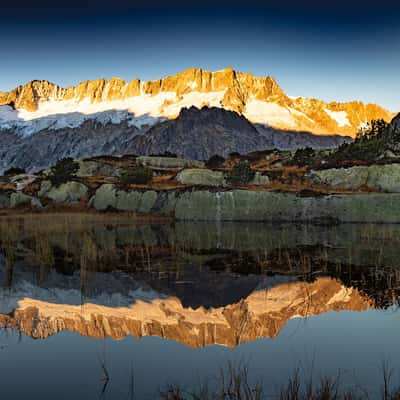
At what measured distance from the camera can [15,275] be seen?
1549 cm

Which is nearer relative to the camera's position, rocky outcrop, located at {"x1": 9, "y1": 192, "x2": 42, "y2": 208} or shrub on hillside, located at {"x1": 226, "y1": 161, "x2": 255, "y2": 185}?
rocky outcrop, located at {"x1": 9, "y1": 192, "x2": 42, "y2": 208}

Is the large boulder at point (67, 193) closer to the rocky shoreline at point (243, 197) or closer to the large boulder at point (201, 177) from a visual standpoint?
the rocky shoreline at point (243, 197)

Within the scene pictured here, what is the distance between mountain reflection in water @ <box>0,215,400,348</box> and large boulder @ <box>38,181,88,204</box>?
31184mm

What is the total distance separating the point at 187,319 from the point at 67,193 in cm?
4866

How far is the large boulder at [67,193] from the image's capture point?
5514 cm

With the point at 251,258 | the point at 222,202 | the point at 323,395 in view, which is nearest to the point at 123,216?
the point at 222,202

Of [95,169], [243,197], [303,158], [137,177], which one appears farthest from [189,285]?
[95,169]

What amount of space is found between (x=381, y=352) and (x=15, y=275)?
1242 cm

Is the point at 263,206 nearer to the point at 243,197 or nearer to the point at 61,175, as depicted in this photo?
the point at 243,197

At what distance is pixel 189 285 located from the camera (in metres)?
13.7

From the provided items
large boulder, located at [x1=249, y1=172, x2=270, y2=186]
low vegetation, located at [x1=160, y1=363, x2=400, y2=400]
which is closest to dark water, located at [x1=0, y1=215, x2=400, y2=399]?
low vegetation, located at [x1=160, y1=363, x2=400, y2=400]

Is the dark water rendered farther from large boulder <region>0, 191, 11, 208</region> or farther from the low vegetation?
large boulder <region>0, 191, 11, 208</region>

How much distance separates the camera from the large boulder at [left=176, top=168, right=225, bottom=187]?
58875 mm

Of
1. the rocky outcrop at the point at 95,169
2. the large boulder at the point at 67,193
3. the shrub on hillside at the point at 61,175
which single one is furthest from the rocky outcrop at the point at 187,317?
the rocky outcrop at the point at 95,169
